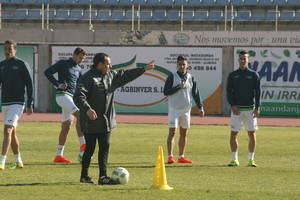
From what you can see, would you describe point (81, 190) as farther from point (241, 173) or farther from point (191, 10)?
point (191, 10)

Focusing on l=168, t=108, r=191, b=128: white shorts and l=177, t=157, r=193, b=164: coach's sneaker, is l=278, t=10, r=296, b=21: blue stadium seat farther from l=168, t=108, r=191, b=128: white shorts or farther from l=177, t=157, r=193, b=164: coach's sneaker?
l=177, t=157, r=193, b=164: coach's sneaker

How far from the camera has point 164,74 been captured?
129 feet

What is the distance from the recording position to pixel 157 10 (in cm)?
5016

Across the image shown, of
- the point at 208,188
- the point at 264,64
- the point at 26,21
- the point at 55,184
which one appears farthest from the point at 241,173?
the point at 26,21

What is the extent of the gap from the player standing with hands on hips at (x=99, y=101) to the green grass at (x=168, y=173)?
0.48 m

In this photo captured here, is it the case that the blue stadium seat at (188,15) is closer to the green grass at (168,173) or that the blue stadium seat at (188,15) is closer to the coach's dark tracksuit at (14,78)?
the green grass at (168,173)

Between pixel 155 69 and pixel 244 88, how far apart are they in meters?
23.9

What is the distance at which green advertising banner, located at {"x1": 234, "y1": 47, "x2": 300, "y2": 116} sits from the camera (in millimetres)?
38094

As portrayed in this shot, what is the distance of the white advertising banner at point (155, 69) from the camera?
38953mm

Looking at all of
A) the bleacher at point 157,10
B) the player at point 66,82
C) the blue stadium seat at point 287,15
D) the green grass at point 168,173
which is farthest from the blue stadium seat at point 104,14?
the player at point 66,82

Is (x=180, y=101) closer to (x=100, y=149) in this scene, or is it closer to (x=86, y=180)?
(x=100, y=149)

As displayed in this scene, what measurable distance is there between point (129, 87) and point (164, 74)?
6.36 feet

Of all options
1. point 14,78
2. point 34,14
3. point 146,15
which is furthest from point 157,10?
point 14,78

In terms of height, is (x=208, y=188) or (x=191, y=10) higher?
(x=191, y=10)
